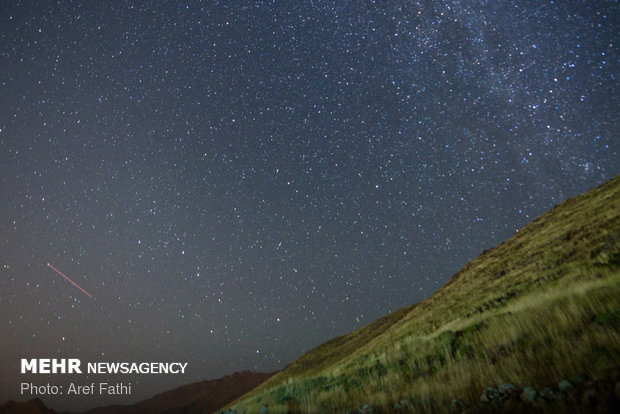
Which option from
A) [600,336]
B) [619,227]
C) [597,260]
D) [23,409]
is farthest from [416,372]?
[23,409]

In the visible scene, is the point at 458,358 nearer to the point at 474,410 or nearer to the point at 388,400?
the point at 388,400

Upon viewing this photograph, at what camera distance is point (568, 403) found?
2.01 metres

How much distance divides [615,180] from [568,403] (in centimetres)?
2922

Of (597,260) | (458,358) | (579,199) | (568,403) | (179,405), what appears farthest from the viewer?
(179,405)

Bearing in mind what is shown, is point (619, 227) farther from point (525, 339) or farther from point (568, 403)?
point (568, 403)

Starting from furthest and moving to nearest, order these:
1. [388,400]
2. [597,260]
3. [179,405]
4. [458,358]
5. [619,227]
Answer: [179,405], [619,227], [597,260], [458,358], [388,400]

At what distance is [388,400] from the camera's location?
3881 mm

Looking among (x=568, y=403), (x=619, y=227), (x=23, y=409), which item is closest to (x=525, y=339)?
(x=568, y=403)

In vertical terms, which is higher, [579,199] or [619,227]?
[579,199]

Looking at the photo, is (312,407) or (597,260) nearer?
(312,407)

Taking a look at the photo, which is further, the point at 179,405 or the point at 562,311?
the point at 179,405

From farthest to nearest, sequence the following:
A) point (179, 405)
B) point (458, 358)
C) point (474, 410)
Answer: point (179, 405) → point (458, 358) → point (474, 410)

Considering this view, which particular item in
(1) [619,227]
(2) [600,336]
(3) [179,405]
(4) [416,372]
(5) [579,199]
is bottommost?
(3) [179,405]

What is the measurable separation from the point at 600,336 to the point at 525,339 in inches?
46.3
